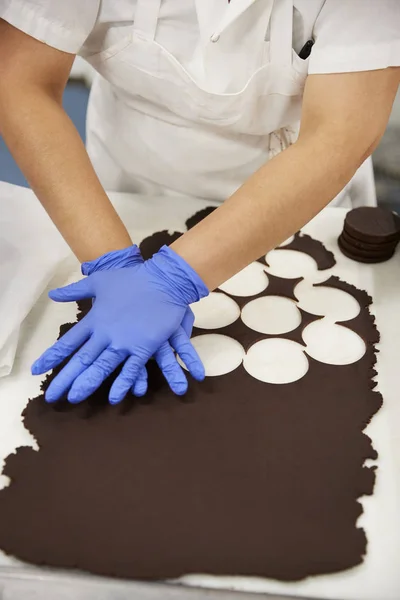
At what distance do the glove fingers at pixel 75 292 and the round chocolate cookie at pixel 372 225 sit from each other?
621 mm

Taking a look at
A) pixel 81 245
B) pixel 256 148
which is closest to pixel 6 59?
pixel 81 245

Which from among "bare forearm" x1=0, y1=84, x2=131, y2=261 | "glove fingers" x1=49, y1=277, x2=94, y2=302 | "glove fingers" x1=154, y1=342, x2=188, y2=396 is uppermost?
"bare forearm" x1=0, y1=84, x2=131, y2=261

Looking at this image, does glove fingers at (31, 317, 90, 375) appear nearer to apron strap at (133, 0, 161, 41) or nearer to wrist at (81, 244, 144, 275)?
wrist at (81, 244, 144, 275)

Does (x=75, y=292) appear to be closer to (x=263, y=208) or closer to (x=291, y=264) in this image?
(x=263, y=208)

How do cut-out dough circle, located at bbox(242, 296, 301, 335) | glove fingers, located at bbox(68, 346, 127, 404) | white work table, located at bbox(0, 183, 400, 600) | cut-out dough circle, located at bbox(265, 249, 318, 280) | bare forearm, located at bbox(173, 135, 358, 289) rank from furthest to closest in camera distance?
cut-out dough circle, located at bbox(265, 249, 318, 280), cut-out dough circle, located at bbox(242, 296, 301, 335), bare forearm, located at bbox(173, 135, 358, 289), glove fingers, located at bbox(68, 346, 127, 404), white work table, located at bbox(0, 183, 400, 600)

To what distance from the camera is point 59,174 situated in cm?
117

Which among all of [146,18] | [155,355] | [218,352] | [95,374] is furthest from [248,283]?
[146,18]

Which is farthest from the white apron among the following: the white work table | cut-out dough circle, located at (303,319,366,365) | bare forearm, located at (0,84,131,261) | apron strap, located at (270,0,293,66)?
cut-out dough circle, located at (303,319,366,365)

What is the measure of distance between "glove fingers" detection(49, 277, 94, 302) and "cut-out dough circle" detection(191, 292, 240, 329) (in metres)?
0.23

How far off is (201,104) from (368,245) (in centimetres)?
48

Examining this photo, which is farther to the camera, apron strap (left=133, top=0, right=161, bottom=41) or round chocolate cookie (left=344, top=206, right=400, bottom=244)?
round chocolate cookie (left=344, top=206, right=400, bottom=244)

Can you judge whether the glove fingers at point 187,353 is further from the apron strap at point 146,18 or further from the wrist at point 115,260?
the apron strap at point 146,18

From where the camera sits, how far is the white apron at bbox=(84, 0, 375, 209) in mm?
1174

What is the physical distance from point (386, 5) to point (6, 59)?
72 cm
